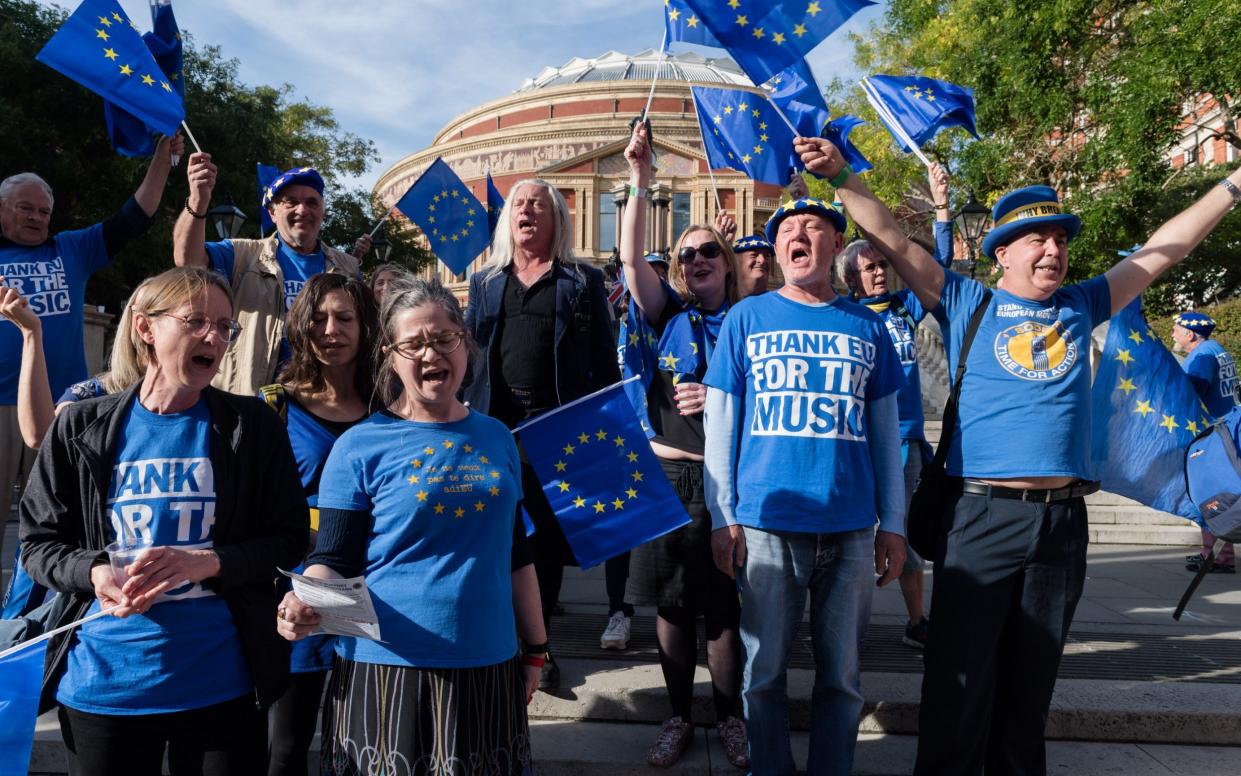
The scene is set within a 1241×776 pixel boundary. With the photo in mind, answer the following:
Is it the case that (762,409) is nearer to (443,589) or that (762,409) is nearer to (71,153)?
(443,589)

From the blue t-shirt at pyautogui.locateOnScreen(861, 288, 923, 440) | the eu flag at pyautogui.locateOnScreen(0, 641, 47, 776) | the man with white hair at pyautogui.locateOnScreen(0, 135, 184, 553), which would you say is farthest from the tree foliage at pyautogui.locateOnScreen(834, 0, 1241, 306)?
the eu flag at pyautogui.locateOnScreen(0, 641, 47, 776)

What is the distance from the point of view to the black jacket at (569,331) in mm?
3648

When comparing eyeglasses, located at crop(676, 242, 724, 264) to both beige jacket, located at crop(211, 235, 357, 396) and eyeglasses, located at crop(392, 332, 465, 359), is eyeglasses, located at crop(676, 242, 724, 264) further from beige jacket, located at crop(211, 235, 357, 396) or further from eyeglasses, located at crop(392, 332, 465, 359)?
eyeglasses, located at crop(392, 332, 465, 359)

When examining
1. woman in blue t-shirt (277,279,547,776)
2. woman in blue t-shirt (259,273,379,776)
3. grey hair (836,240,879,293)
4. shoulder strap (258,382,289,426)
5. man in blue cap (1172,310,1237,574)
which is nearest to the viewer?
woman in blue t-shirt (277,279,547,776)

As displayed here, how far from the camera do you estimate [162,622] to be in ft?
6.88

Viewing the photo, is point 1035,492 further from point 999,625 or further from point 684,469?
point 684,469

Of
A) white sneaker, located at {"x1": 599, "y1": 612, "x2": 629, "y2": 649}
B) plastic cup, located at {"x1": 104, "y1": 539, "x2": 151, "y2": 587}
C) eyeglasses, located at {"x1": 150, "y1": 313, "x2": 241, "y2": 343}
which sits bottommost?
white sneaker, located at {"x1": 599, "y1": 612, "x2": 629, "y2": 649}

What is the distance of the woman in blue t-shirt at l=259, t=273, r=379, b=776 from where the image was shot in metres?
2.63

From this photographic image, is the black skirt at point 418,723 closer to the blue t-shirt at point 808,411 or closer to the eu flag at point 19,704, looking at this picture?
the eu flag at point 19,704

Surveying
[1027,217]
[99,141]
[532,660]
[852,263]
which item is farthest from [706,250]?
[99,141]

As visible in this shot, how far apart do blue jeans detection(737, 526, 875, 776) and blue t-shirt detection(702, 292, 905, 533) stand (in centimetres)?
10

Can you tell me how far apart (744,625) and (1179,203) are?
80.2 feet

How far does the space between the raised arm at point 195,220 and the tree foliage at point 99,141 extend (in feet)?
48.1

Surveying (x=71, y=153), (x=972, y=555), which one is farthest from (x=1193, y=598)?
(x=71, y=153)
